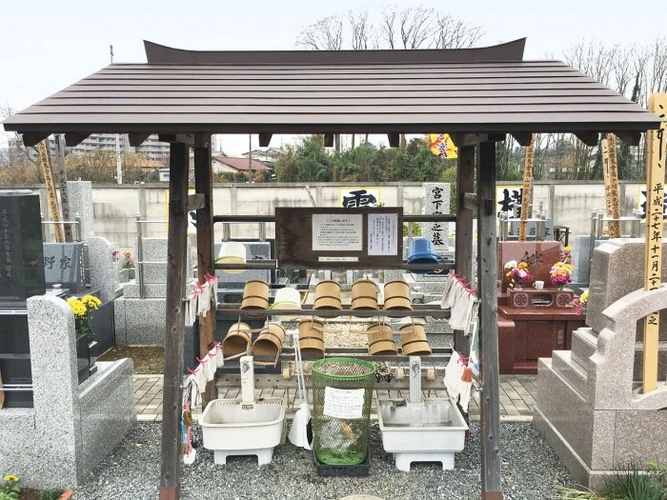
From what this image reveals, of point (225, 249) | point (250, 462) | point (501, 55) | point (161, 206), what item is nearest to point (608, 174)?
point (501, 55)

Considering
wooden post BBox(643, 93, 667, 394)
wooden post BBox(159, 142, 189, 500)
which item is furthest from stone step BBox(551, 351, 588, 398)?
wooden post BBox(159, 142, 189, 500)

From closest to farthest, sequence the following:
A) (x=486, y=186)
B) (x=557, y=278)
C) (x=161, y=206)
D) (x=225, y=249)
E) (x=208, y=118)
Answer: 1. (x=208, y=118)
2. (x=486, y=186)
3. (x=225, y=249)
4. (x=557, y=278)
5. (x=161, y=206)

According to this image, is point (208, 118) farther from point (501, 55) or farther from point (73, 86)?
point (501, 55)

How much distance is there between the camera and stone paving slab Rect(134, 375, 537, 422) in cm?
630

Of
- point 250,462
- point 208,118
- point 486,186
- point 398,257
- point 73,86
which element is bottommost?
point 250,462

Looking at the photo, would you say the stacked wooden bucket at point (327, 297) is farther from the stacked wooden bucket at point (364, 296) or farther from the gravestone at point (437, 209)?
the gravestone at point (437, 209)

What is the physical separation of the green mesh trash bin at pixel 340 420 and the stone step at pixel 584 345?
6.36ft

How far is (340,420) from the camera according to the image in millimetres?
4906

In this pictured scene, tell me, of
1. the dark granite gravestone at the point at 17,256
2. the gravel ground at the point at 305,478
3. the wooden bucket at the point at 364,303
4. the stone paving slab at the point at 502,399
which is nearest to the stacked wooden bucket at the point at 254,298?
the wooden bucket at the point at 364,303

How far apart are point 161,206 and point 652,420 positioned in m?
17.7

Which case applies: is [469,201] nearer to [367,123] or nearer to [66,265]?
[367,123]

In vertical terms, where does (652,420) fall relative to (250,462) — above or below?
above

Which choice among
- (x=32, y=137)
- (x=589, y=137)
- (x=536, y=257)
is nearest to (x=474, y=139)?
(x=589, y=137)

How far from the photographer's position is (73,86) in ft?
14.9
